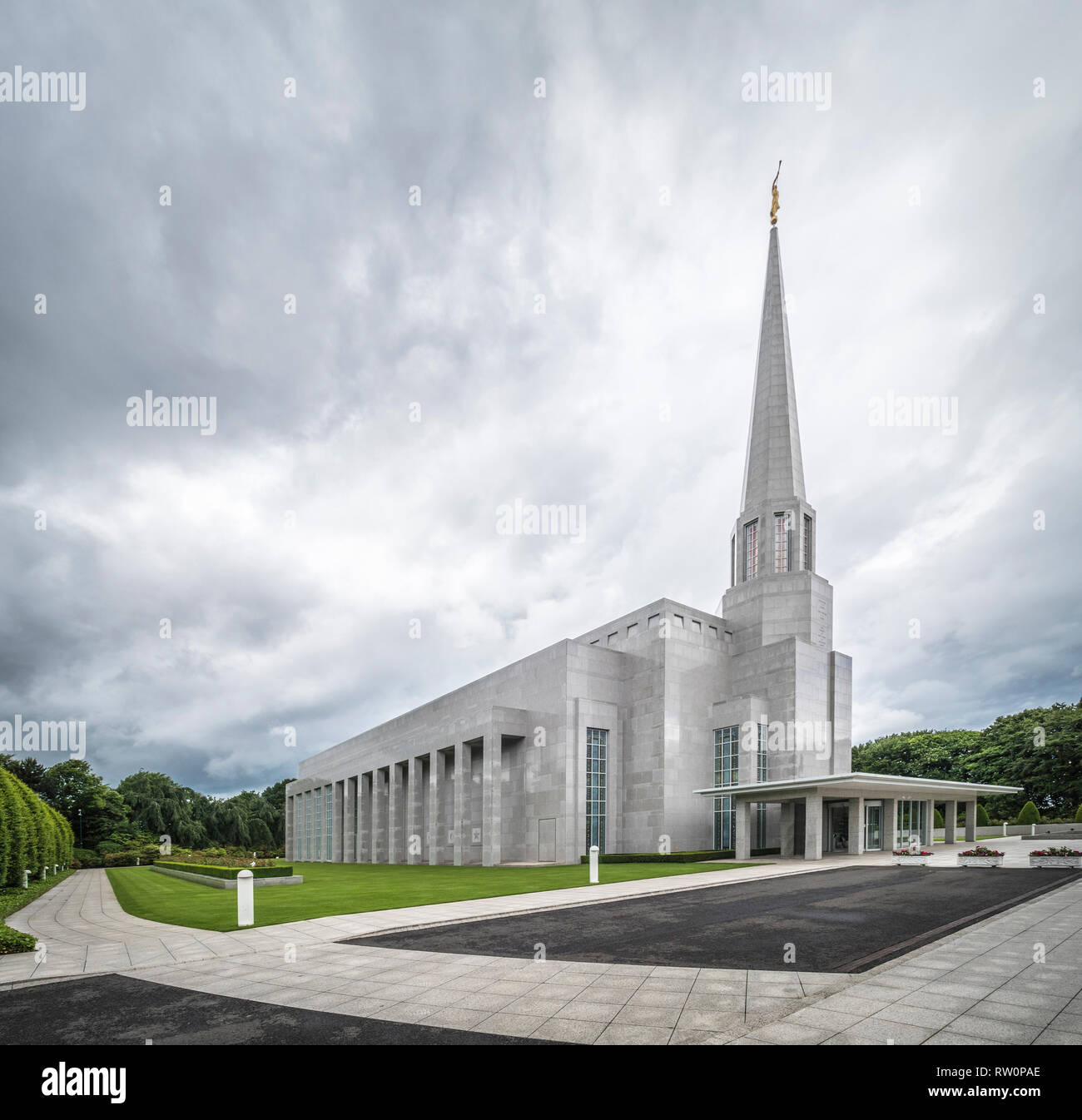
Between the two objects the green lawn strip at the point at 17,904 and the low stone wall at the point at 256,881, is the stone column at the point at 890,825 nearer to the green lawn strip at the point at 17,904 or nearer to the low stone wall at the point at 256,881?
the low stone wall at the point at 256,881

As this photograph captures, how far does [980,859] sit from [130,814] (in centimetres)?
8950

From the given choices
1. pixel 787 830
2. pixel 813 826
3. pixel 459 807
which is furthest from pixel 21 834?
pixel 787 830

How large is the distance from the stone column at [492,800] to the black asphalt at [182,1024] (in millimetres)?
31427

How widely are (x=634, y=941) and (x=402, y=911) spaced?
274 inches

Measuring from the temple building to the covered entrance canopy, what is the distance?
0.42 feet

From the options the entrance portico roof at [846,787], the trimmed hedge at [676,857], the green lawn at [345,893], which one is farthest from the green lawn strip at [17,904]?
the entrance portico roof at [846,787]

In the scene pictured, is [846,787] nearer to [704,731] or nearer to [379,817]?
[704,731]

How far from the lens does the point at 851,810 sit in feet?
Answer: 113

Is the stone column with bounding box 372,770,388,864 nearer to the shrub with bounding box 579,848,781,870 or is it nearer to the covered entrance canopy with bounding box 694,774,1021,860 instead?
the shrub with bounding box 579,848,781,870

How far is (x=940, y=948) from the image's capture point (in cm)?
1048

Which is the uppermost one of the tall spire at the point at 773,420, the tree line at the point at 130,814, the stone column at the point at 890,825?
the tall spire at the point at 773,420

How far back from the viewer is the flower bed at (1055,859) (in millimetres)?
24391

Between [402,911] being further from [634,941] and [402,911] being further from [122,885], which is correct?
[122,885]
